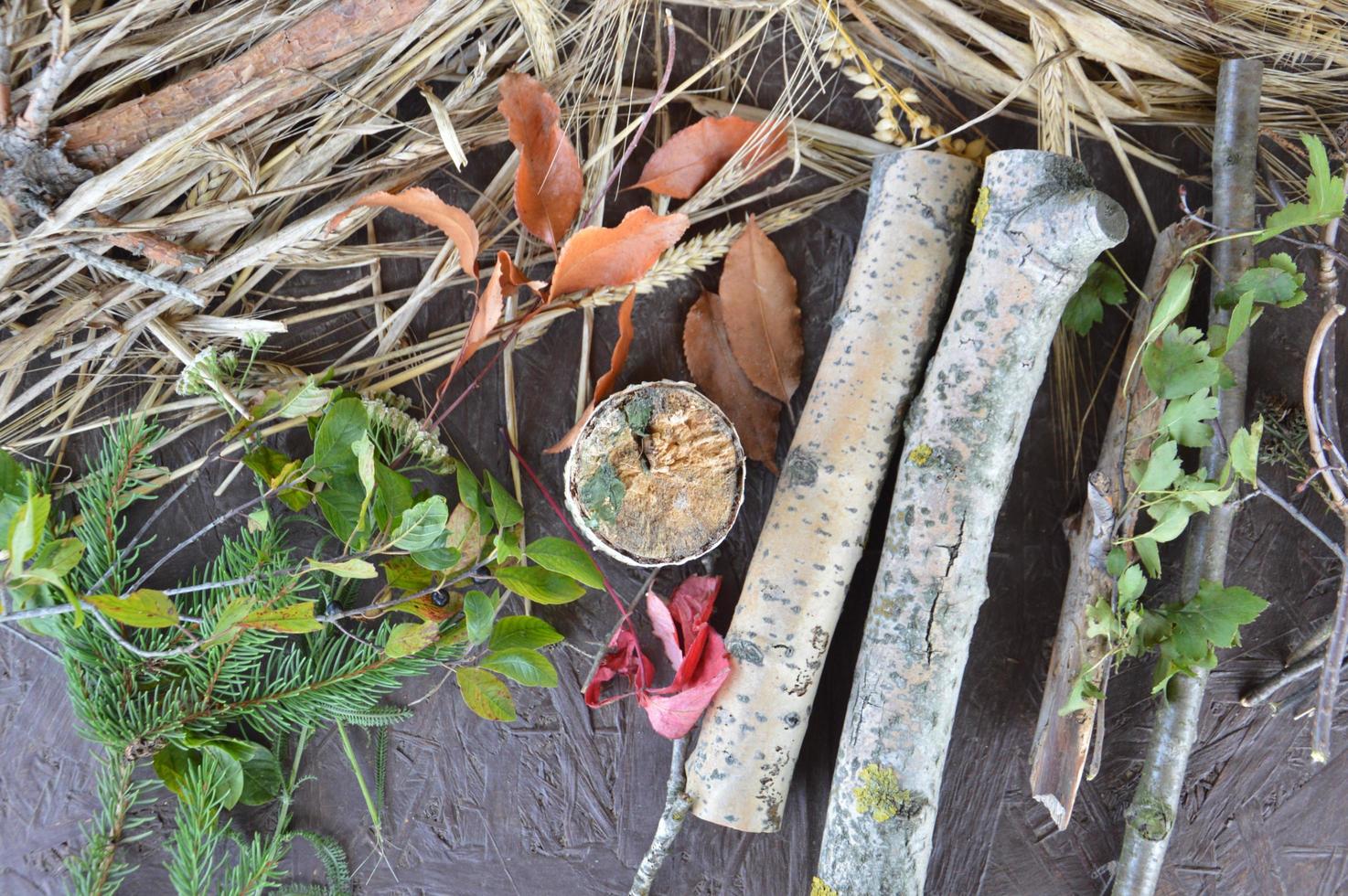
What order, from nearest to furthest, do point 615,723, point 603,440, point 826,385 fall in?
point 603,440
point 826,385
point 615,723

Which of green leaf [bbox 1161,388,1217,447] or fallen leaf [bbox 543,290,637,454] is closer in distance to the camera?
green leaf [bbox 1161,388,1217,447]

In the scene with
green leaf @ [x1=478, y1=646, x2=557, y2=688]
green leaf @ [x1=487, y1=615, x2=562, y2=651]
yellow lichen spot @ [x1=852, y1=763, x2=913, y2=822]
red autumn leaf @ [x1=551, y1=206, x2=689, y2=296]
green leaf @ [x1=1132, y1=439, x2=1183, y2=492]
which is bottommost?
yellow lichen spot @ [x1=852, y1=763, x2=913, y2=822]

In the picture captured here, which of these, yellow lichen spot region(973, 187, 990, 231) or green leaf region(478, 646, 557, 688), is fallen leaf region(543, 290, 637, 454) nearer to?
green leaf region(478, 646, 557, 688)

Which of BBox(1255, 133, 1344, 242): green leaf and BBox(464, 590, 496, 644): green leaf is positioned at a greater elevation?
BBox(1255, 133, 1344, 242): green leaf

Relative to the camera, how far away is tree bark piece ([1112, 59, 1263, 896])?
4.22 ft

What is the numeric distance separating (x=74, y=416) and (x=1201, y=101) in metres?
1.84

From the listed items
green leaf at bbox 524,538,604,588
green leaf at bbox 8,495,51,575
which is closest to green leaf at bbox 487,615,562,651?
green leaf at bbox 524,538,604,588

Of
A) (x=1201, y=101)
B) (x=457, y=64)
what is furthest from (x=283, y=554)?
(x=1201, y=101)

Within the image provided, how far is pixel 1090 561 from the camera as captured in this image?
4.24 ft

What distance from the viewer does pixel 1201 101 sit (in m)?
1.37

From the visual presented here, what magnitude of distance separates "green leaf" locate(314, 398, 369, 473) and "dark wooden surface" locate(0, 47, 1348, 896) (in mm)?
223

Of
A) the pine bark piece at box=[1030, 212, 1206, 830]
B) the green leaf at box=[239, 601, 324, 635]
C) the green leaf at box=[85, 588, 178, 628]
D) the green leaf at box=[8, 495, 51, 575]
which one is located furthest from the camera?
the pine bark piece at box=[1030, 212, 1206, 830]

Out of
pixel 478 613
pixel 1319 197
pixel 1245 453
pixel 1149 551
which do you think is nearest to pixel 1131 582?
pixel 1149 551

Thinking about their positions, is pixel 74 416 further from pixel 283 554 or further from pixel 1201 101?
pixel 1201 101
